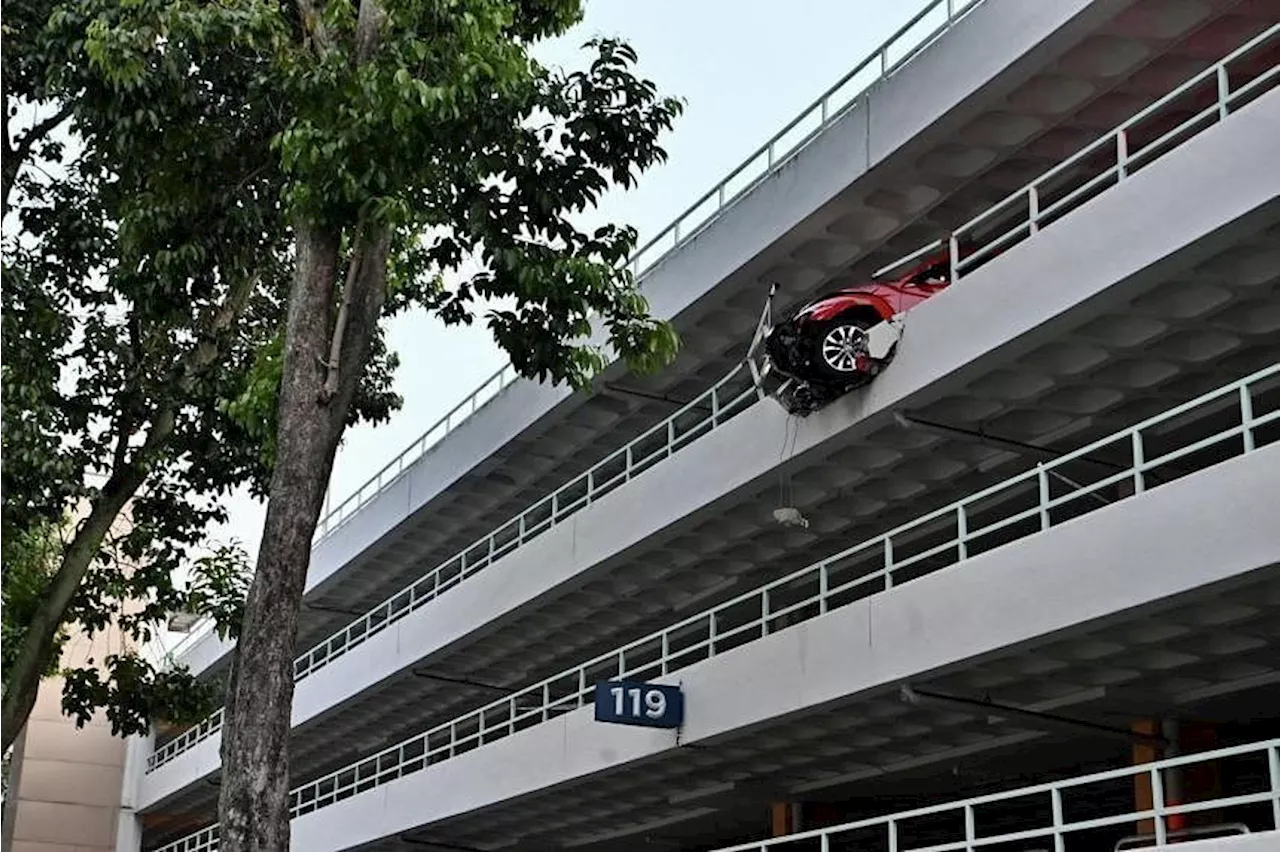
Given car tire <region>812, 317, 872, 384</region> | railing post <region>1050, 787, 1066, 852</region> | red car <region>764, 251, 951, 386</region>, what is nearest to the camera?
railing post <region>1050, 787, 1066, 852</region>

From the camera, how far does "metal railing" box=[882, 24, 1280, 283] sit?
48.9ft

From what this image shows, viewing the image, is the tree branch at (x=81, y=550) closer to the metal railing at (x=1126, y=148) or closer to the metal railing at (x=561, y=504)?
the metal railing at (x=561, y=504)

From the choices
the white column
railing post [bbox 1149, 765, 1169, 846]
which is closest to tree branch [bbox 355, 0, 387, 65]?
railing post [bbox 1149, 765, 1169, 846]

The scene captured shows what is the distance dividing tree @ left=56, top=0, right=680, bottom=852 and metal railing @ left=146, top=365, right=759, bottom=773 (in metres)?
4.49

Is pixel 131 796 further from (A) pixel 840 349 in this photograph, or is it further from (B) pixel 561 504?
(A) pixel 840 349

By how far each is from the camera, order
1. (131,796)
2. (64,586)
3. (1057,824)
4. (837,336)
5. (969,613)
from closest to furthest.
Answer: (1057,824)
(969,613)
(837,336)
(64,586)
(131,796)

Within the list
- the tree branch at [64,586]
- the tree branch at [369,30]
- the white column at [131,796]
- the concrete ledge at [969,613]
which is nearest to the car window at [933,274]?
the concrete ledge at [969,613]

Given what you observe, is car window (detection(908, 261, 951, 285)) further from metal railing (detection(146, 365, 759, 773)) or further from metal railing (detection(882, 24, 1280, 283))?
metal railing (detection(146, 365, 759, 773))

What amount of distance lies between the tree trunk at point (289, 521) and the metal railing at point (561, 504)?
615cm

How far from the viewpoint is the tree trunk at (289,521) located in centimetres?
1288

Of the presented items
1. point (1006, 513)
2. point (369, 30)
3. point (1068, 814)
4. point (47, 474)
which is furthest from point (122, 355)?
point (1068, 814)

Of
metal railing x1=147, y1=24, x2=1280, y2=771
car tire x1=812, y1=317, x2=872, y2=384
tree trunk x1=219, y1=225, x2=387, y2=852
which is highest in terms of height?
metal railing x1=147, y1=24, x2=1280, y2=771

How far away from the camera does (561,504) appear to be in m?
30.8

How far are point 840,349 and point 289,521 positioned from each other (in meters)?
6.53
